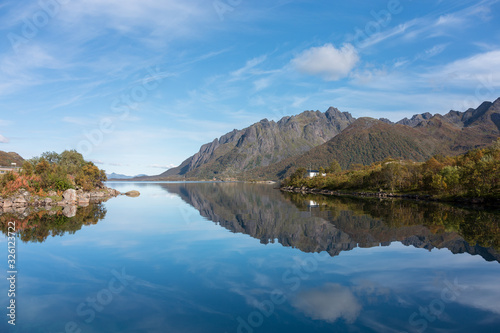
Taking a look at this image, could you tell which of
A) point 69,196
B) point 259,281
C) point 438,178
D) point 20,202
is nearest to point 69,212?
point 20,202

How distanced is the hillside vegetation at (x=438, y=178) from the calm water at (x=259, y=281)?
40788 millimetres

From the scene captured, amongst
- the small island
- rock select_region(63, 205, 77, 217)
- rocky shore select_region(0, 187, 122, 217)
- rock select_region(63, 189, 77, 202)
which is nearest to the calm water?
rock select_region(63, 205, 77, 217)

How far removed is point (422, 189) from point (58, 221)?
336 ft

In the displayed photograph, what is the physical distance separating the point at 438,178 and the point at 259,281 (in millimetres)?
85109

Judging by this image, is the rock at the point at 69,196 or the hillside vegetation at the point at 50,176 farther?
the rock at the point at 69,196

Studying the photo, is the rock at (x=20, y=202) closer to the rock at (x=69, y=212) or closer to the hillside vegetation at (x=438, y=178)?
the rock at (x=69, y=212)

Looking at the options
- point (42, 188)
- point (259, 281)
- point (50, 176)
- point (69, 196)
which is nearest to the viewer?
point (259, 281)

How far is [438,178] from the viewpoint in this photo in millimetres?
86250

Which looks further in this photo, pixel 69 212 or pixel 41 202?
pixel 41 202

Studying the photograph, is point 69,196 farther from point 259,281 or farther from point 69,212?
point 259,281

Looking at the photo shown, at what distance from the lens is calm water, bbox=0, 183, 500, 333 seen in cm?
1323

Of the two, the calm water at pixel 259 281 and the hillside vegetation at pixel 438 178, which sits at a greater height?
the hillside vegetation at pixel 438 178

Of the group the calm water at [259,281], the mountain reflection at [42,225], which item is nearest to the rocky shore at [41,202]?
the mountain reflection at [42,225]

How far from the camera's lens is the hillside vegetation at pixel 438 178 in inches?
2648
